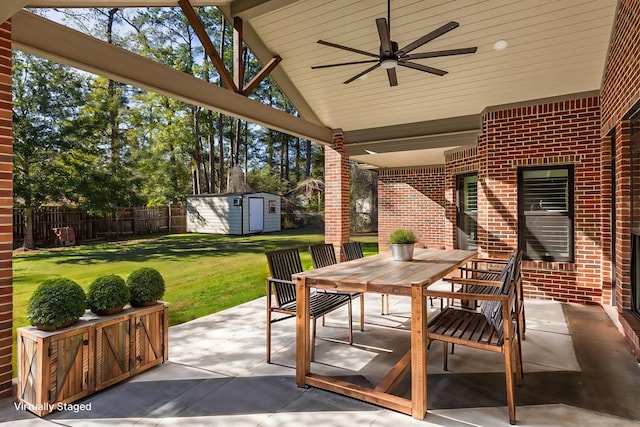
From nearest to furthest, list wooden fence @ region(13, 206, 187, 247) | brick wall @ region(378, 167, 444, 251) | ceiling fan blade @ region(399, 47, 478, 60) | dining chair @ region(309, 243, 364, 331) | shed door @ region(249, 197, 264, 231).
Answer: ceiling fan blade @ region(399, 47, 478, 60), dining chair @ region(309, 243, 364, 331), brick wall @ region(378, 167, 444, 251), wooden fence @ region(13, 206, 187, 247), shed door @ region(249, 197, 264, 231)

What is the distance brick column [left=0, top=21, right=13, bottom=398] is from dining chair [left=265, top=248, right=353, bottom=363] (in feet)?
Answer: 6.02

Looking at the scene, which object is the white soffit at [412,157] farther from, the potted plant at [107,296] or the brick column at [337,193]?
the potted plant at [107,296]

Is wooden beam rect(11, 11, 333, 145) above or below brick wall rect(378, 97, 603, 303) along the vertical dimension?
above

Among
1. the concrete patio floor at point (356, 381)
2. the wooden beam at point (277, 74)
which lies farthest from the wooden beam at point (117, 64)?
the concrete patio floor at point (356, 381)

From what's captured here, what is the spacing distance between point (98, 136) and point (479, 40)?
11.7m

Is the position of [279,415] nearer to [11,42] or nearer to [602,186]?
[11,42]

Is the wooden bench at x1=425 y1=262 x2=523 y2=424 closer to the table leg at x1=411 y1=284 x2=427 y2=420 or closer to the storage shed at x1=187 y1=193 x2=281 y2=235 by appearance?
the table leg at x1=411 y1=284 x2=427 y2=420

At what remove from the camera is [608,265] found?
4.65 metres

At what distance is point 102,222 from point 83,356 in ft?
36.2

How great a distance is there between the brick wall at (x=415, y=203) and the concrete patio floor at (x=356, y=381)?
543 centimetres

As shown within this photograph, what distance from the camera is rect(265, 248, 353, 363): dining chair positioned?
318cm

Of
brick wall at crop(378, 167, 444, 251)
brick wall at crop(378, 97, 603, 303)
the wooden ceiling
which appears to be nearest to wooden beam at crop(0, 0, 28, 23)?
the wooden ceiling

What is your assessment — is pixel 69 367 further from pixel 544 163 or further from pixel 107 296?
pixel 544 163

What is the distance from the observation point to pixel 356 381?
275 cm
